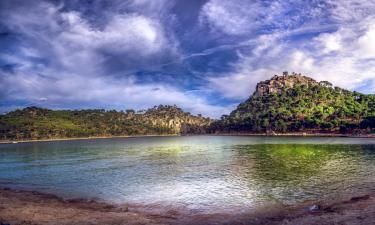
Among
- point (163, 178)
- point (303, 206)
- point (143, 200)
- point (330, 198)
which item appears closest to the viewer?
point (303, 206)

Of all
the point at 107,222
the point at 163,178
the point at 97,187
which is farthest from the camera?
the point at 163,178

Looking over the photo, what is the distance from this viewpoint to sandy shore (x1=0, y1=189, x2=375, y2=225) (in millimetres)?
22797

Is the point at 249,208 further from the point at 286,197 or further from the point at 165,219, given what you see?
the point at 165,219

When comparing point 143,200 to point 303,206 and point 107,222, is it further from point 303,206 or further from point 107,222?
point 303,206

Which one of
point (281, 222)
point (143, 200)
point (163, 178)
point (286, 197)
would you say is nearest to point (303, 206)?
point (286, 197)

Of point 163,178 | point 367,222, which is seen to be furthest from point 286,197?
point 163,178

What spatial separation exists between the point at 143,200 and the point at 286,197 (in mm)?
15515

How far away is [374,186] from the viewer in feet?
118

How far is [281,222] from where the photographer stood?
74.3 ft

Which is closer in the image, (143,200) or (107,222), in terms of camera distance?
(107,222)

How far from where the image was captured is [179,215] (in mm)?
27484

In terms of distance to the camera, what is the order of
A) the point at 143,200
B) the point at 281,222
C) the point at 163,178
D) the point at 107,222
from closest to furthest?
the point at 281,222 < the point at 107,222 < the point at 143,200 < the point at 163,178

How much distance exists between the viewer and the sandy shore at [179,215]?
74.8 ft

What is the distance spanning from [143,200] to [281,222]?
55.6ft
